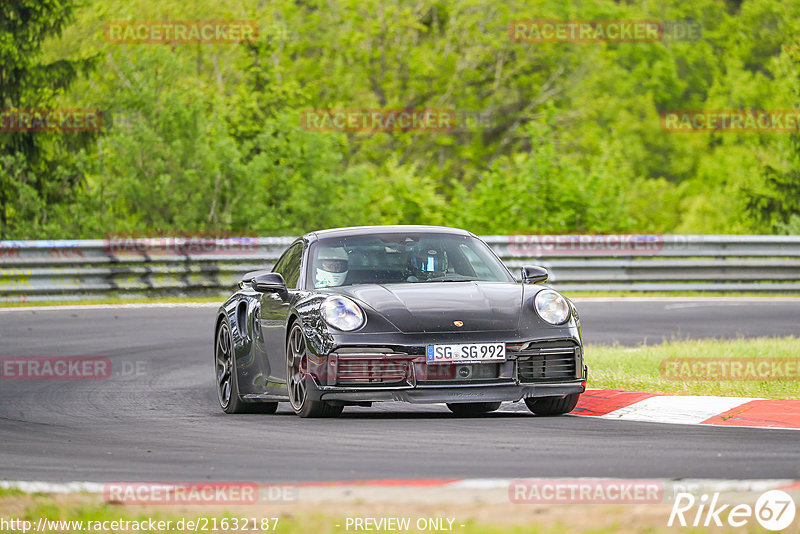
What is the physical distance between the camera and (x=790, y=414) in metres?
8.70

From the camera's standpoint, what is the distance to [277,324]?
995 cm

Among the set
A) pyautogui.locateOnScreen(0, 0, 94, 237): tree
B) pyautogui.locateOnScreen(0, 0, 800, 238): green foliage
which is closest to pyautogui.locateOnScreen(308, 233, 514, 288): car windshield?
pyautogui.locateOnScreen(0, 0, 800, 238): green foliage

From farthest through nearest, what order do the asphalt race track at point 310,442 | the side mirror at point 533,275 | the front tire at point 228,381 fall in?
1. the front tire at point 228,381
2. the side mirror at point 533,275
3. the asphalt race track at point 310,442

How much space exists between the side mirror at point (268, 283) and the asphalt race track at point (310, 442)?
0.89 metres

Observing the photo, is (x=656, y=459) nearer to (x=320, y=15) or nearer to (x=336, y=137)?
(x=336, y=137)

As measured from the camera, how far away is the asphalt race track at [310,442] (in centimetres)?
662

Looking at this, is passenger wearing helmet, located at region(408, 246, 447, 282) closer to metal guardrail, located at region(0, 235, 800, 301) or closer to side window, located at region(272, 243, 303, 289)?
side window, located at region(272, 243, 303, 289)

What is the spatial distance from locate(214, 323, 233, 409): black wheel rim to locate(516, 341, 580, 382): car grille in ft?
9.22

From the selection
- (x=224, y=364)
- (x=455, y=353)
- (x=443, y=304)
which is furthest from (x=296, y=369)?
(x=224, y=364)

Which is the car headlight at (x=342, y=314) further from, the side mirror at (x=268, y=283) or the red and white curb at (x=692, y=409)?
the red and white curb at (x=692, y=409)

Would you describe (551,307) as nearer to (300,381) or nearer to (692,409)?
(692,409)

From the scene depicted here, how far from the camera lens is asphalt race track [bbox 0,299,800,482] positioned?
21.7ft

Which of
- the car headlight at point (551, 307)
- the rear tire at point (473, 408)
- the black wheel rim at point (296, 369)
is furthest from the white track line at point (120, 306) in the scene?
the car headlight at point (551, 307)

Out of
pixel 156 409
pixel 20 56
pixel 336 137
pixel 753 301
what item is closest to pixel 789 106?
pixel 336 137
